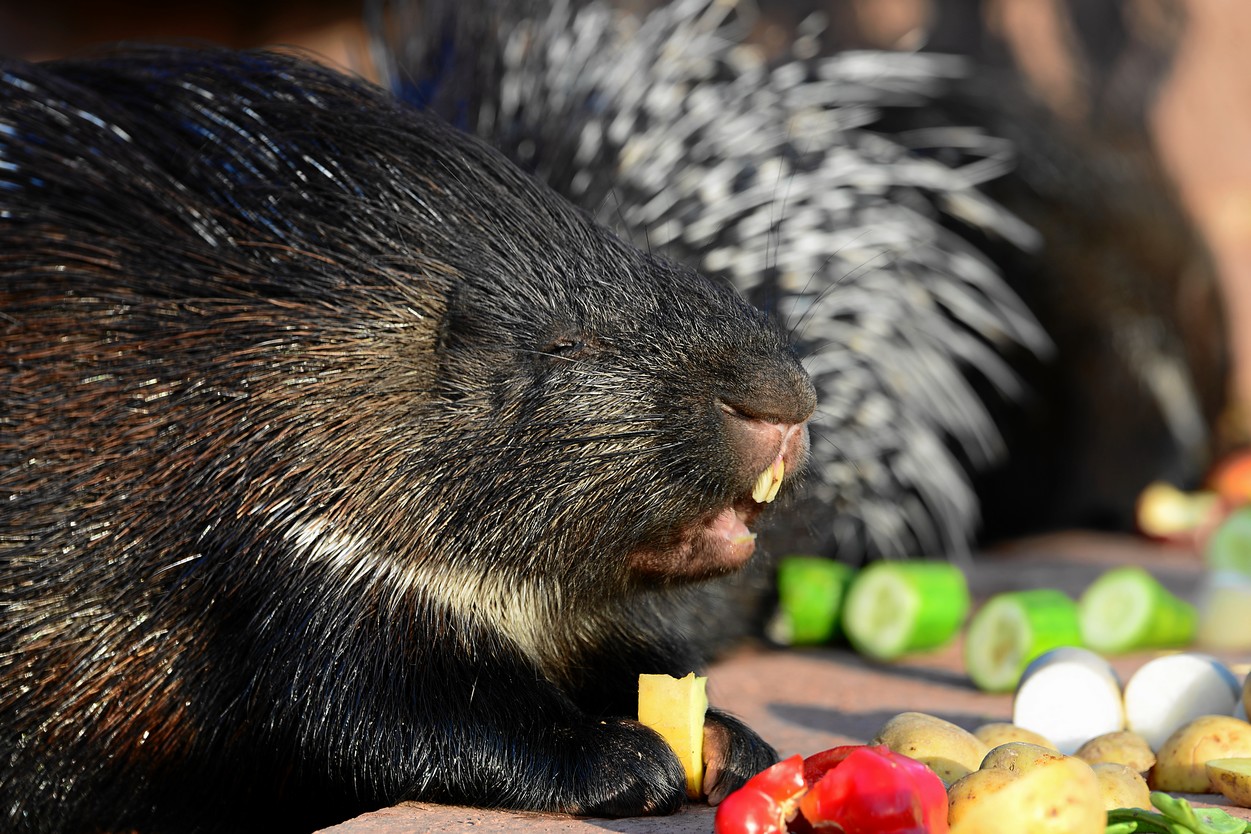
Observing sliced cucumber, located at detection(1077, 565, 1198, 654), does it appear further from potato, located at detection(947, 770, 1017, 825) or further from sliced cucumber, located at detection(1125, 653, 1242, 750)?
potato, located at detection(947, 770, 1017, 825)

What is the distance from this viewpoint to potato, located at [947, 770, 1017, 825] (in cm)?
181

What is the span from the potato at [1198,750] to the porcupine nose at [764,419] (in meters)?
0.77

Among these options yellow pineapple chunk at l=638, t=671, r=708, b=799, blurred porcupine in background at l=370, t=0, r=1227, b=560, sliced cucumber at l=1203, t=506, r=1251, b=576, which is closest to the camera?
yellow pineapple chunk at l=638, t=671, r=708, b=799

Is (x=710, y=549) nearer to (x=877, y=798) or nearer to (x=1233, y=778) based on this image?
(x=877, y=798)

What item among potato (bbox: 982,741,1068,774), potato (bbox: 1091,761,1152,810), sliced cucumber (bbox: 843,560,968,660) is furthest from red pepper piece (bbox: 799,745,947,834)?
sliced cucumber (bbox: 843,560,968,660)

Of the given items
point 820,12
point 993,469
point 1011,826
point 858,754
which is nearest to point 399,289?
point 858,754

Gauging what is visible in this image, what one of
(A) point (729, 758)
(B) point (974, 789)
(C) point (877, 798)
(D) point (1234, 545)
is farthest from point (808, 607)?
(C) point (877, 798)

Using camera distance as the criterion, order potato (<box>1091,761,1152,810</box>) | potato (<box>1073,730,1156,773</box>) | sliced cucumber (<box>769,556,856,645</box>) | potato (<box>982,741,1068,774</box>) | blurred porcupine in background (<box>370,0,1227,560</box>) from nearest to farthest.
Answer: potato (<box>982,741,1068,774</box>), potato (<box>1091,761,1152,810</box>), potato (<box>1073,730,1156,773</box>), blurred porcupine in background (<box>370,0,1227,560</box>), sliced cucumber (<box>769,556,856,645</box>)

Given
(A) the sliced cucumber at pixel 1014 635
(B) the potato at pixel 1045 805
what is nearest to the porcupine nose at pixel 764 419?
(B) the potato at pixel 1045 805

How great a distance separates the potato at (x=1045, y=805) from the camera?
1.75 metres

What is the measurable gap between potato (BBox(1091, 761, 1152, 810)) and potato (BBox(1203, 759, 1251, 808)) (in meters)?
0.12

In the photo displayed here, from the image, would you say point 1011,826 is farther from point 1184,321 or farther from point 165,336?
point 1184,321

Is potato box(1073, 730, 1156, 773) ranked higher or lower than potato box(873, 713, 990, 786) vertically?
higher

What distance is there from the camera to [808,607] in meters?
3.78
